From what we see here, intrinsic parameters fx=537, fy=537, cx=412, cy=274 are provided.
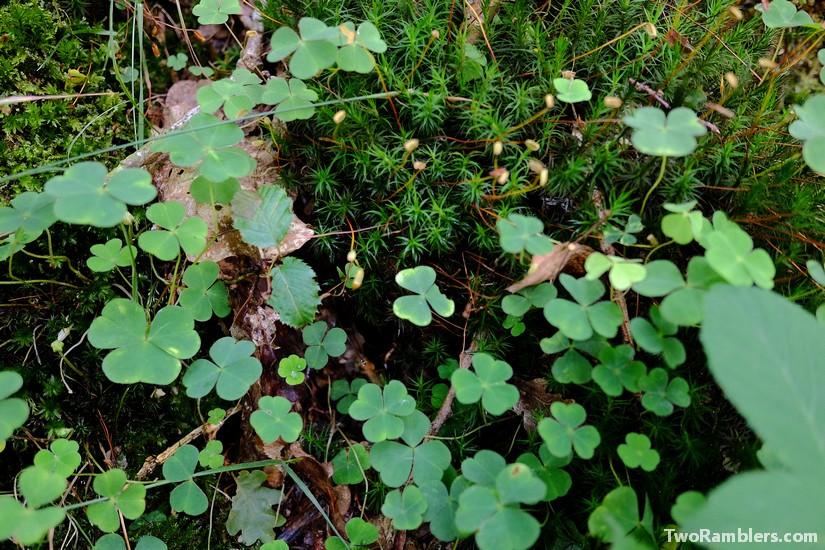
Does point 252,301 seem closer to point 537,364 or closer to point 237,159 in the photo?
point 237,159

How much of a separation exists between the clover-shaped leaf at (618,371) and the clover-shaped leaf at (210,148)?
1338 mm

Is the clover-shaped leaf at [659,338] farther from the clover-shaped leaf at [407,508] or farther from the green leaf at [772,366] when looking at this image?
the clover-shaped leaf at [407,508]

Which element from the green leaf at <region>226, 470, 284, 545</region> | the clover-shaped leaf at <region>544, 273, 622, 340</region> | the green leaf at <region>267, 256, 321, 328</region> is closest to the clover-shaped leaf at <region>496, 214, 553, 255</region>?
the clover-shaped leaf at <region>544, 273, 622, 340</region>

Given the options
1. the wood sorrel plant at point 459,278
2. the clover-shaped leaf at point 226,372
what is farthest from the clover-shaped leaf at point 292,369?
the clover-shaped leaf at point 226,372

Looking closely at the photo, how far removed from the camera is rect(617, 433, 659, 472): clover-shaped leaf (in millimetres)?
1575

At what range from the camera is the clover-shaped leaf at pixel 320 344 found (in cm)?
204

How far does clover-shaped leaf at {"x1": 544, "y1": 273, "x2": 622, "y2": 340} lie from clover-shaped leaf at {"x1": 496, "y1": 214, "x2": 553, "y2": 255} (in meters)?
0.12

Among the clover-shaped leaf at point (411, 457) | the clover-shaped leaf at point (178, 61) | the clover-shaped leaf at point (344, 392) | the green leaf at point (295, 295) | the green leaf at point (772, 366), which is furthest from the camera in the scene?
the clover-shaped leaf at point (178, 61)

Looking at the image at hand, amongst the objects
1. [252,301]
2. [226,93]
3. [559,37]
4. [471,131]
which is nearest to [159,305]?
[252,301]

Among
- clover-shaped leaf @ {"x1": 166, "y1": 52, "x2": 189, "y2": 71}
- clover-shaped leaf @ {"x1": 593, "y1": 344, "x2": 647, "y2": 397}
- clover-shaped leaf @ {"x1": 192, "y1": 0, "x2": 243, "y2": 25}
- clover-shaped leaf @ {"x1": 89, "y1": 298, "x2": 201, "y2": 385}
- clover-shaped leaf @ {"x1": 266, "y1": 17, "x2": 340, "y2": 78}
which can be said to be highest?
clover-shaped leaf @ {"x1": 266, "y1": 17, "x2": 340, "y2": 78}

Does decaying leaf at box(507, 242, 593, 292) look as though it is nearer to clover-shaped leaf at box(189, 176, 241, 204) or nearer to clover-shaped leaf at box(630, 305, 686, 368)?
clover-shaped leaf at box(630, 305, 686, 368)

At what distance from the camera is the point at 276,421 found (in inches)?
72.7

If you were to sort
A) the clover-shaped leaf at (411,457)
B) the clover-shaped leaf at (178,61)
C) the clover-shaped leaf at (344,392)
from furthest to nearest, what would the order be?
the clover-shaped leaf at (178,61), the clover-shaped leaf at (344,392), the clover-shaped leaf at (411,457)

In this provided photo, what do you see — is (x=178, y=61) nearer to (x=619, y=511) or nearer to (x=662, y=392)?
(x=662, y=392)
